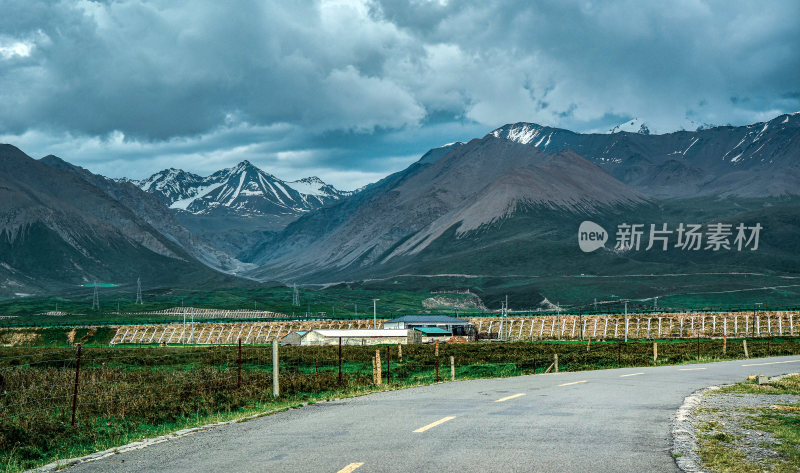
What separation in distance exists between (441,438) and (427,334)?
14599 centimetres

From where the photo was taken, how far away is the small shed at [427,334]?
150m

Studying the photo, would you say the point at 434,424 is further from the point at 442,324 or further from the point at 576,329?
the point at 576,329

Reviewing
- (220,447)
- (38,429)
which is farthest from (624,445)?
(38,429)

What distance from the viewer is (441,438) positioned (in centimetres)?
1942

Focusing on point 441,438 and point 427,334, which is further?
point 427,334

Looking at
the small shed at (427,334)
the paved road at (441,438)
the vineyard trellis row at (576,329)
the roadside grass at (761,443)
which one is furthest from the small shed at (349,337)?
the roadside grass at (761,443)

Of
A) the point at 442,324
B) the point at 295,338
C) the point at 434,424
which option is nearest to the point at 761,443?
the point at 434,424

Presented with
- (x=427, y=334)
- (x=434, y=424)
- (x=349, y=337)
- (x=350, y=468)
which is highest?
(x=350, y=468)

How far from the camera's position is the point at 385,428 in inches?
843

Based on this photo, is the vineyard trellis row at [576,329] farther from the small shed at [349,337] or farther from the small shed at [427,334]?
the small shed at [349,337]

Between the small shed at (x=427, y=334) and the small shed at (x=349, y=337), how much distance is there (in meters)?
3.54

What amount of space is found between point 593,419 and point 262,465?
36.3 ft

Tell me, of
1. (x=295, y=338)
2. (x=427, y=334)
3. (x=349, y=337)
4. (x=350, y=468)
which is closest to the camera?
(x=350, y=468)

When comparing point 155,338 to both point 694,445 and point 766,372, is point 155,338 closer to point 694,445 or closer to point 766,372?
point 766,372
